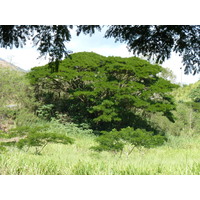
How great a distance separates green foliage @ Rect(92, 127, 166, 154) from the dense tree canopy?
1.02 m

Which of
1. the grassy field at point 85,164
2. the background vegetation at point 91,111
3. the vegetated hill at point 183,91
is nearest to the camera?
the grassy field at point 85,164

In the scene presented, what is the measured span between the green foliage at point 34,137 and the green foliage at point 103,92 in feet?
1.06

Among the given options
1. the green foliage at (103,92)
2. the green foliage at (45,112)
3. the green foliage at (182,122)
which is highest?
the green foliage at (103,92)

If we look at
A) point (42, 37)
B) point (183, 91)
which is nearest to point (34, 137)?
point (42, 37)

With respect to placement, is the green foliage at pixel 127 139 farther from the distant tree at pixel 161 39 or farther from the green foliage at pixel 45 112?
the distant tree at pixel 161 39

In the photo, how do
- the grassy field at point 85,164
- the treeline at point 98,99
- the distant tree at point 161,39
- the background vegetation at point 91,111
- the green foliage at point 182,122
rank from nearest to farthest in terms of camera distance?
the grassy field at point 85,164, the distant tree at point 161,39, the background vegetation at point 91,111, the treeline at point 98,99, the green foliage at point 182,122

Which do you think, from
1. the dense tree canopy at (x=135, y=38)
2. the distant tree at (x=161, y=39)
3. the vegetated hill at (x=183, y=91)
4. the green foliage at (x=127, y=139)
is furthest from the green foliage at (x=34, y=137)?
the vegetated hill at (x=183, y=91)

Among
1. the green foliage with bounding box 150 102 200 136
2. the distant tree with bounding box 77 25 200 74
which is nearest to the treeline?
the green foliage with bounding box 150 102 200 136

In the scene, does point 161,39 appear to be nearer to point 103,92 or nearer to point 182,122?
point 103,92

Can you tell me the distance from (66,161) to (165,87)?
1786 millimetres

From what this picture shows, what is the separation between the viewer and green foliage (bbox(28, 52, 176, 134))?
2.66 m

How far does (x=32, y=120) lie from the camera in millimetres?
2588

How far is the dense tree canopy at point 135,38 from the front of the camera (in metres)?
1.95
